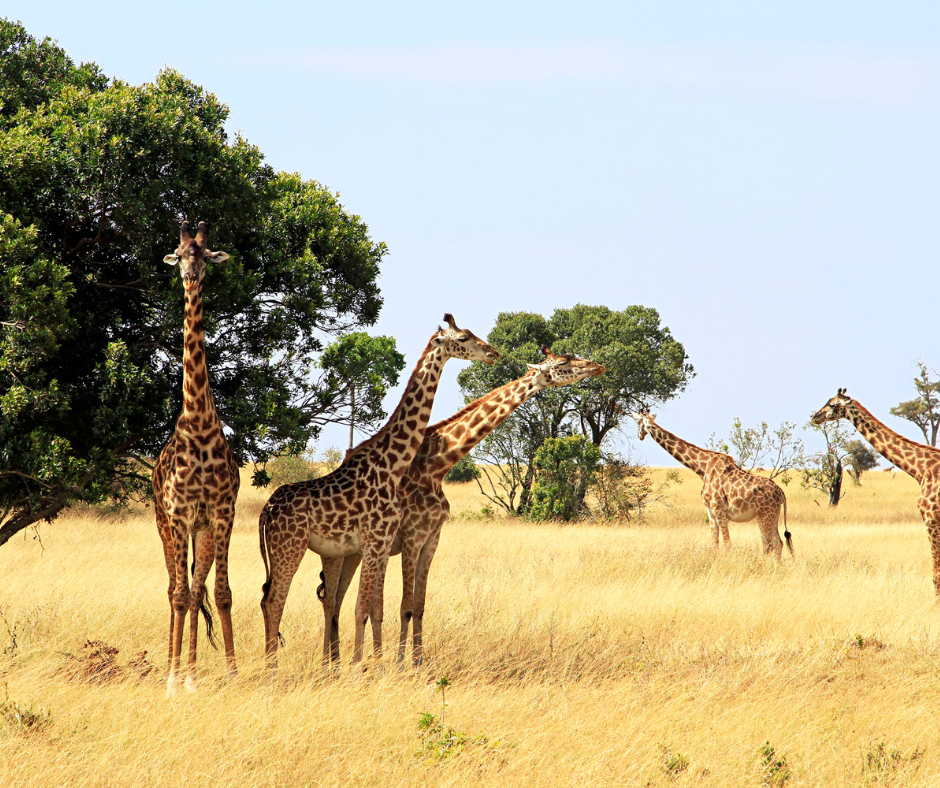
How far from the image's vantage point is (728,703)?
8.66 meters

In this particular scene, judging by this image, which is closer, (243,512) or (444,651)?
(444,651)

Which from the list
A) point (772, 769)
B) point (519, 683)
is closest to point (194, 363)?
point (519, 683)

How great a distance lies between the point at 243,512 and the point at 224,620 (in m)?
20.3

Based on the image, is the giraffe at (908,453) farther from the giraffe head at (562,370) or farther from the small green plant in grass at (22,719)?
the small green plant in grass at (22,719)

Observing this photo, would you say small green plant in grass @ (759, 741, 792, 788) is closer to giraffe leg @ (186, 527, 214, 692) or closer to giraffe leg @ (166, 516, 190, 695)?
giraffe leg @ (186, 527, 214, 692)

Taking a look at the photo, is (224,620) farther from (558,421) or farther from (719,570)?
(558,421)

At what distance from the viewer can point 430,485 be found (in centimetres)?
996

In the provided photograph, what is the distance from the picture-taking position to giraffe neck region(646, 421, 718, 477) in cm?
1923

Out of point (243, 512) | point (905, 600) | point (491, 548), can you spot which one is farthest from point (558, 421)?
point (905, 600)

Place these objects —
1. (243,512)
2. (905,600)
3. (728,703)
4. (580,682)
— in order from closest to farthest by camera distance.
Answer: (728,703) < (580,682) < (905,600) < (243,512)

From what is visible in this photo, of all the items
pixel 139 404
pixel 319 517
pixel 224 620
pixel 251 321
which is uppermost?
pixel 251 321

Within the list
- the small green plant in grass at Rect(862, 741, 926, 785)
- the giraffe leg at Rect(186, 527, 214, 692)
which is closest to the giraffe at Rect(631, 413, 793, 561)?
the small green plant in grass at Rect(862, 741, 926, 785)

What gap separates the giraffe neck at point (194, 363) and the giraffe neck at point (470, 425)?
8.47 feet

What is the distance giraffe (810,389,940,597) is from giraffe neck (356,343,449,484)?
744cm
